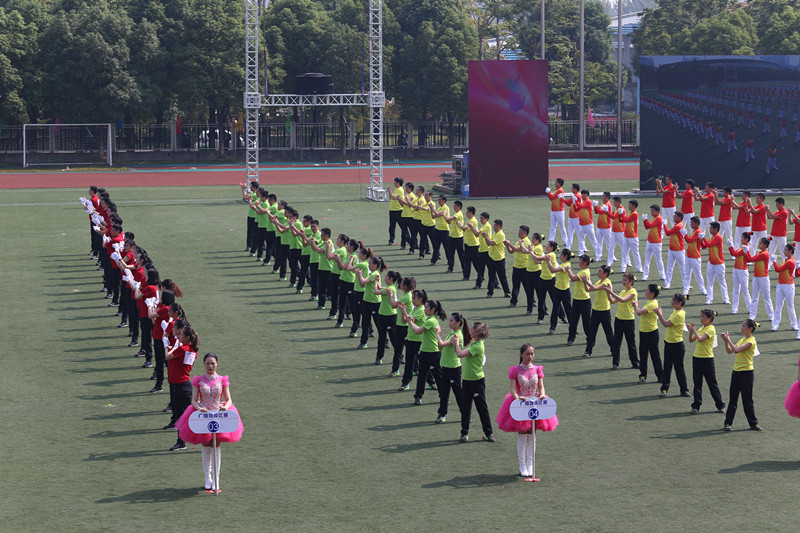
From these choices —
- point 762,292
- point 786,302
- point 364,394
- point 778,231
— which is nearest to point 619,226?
point 778,231

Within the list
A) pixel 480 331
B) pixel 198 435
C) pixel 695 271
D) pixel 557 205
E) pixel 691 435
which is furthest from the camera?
pixel 557 205

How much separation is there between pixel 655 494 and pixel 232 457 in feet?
15.1

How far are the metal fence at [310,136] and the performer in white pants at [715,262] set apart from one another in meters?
36.3

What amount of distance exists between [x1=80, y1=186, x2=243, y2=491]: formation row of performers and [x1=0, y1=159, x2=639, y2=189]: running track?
987 inches

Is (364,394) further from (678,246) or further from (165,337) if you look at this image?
(678,246)

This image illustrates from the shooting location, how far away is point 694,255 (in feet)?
68.7

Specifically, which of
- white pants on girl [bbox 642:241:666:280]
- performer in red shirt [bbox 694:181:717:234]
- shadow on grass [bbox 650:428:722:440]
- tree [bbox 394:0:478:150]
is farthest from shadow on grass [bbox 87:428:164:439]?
tree [bbox 394:0:478:150]

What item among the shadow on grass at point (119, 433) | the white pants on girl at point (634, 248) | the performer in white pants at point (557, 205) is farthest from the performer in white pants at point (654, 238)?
the shadow on grass at point (119, 433)

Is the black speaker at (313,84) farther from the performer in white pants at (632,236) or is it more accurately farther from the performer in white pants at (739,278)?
the performer in white pants at (739,278)

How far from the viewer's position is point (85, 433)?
13.1m

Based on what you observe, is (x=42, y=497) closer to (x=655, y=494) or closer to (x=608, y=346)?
(x=655, y=494)

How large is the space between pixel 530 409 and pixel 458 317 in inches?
71.1

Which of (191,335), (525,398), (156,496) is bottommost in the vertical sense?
(156,496)

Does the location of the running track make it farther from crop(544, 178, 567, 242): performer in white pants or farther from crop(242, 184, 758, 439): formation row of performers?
crop(242, 184, 758, 439): formation row of performers
